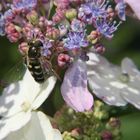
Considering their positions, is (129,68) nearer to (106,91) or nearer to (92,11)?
(106,91)

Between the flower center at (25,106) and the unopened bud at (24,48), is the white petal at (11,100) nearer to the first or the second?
the flower center at (25,106)

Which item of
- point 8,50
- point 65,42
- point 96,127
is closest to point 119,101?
point 96,127

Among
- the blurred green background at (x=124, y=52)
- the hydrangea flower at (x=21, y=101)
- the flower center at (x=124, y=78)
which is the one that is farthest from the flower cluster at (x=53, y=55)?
the blurred green background at (x=124, y=52)

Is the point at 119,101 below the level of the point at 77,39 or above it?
below

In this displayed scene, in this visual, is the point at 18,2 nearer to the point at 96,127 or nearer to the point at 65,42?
the point at 65,42

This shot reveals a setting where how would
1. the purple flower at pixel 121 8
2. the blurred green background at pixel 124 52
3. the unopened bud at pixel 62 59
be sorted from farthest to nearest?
the blurred green background at pixel 124 52
the purple flower at pixel 121 8
the unopened bud at pixel 62 59

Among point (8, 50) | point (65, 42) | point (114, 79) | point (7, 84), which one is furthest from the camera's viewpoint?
point (8, 50)
